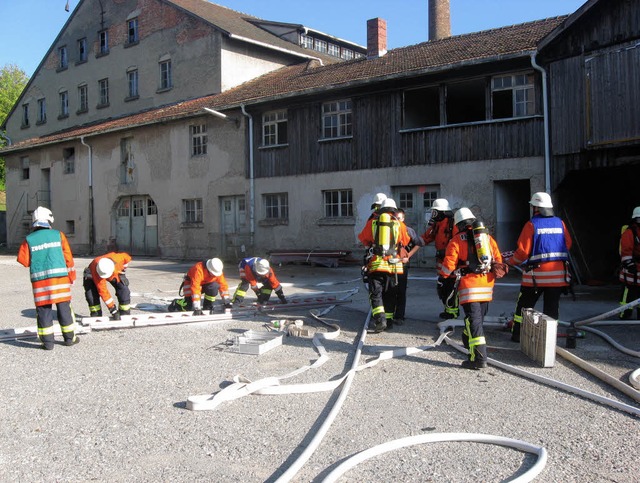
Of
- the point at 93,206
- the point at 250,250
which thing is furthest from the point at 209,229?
the point at 93,206

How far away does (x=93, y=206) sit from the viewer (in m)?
25.9

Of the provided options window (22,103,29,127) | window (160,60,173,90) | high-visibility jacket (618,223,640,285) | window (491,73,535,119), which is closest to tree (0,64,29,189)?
window (22,103,29,127)

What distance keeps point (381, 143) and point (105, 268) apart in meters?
10.7

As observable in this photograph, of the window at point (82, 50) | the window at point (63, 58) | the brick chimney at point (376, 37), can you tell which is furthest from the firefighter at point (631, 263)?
the window at point (63, 58)

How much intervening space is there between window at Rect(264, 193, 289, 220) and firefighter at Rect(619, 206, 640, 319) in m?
12.5

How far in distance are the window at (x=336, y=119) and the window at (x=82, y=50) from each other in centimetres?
1697

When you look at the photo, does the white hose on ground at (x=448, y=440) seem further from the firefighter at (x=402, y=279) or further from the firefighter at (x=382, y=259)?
the firefighter at (x=402, y=279)

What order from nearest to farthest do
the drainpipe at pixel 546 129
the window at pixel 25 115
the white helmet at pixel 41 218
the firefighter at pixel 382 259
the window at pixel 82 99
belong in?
the white helmet at pixel 41 218 < the firefighter at pixel 382 259 < the drainpipe at pixel 546 129 < the window at pixel 82 99 < the window at pixel 25 115

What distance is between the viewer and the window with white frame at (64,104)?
3055cm

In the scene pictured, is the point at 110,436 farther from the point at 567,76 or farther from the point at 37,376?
the point at 567,76

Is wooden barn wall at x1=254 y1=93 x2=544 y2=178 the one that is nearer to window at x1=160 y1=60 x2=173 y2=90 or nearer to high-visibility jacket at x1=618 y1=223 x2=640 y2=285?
high-visibility jacket at x1=618 y1=223 x2=640 y2=285

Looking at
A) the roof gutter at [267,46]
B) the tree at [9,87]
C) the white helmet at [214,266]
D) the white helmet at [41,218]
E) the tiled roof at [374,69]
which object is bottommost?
the white helmet at [214,266]

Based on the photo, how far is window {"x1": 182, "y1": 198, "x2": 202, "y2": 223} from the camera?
22.0 m

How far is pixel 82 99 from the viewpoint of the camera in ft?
97.6
